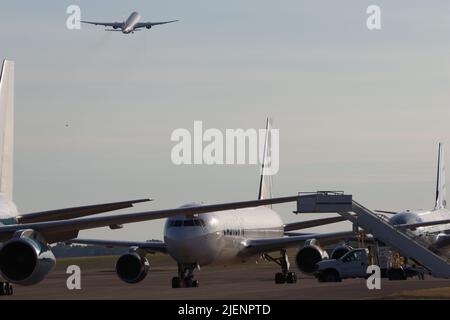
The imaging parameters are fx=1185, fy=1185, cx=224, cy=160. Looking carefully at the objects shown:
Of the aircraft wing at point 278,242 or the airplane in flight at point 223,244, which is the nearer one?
the airplane in flight at point 223,244

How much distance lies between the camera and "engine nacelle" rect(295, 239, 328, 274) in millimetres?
62281

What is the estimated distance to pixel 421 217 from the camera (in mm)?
88688

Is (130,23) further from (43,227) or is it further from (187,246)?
(43,227)

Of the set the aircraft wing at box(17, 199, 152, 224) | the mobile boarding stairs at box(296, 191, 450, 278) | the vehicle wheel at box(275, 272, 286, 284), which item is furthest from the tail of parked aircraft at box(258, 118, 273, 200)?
the aircraft wing at box(17, 199, 152, 224)

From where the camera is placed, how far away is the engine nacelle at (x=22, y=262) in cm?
3650

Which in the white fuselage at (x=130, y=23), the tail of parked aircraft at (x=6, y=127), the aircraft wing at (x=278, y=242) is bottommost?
the aircraft wing at (x=278, y=242)

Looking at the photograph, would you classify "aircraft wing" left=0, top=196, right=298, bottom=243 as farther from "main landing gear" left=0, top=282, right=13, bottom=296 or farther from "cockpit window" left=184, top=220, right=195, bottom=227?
"cockpit window" left=184, top=220, right=195, bottom=227

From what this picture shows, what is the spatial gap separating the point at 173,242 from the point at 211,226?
8.42 feet

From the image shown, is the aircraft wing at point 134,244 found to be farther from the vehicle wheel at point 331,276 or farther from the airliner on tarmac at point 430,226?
Result: the airliner on tarmac at point 430,226

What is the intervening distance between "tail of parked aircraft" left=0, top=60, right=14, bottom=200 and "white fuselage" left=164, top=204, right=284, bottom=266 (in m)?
12.5

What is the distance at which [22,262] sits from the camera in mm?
36562

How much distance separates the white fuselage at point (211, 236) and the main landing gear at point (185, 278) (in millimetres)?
257

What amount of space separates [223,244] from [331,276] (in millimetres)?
5948

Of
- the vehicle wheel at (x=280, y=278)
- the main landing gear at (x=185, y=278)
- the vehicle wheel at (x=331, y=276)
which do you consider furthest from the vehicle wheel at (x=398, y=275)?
the main landing gear at (x=185, y=278)
